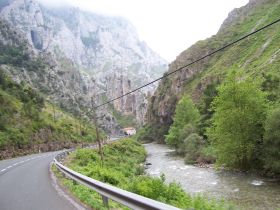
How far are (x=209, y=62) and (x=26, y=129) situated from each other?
330 feet

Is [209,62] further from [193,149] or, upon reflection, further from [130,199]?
[130,199]

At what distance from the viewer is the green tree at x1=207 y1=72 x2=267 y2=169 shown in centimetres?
4441

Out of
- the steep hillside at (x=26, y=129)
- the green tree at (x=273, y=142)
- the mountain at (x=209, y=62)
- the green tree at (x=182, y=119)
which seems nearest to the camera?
the green tree at (x=273, y=142)

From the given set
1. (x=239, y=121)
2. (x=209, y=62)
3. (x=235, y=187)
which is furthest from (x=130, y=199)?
(x=209, y=62)

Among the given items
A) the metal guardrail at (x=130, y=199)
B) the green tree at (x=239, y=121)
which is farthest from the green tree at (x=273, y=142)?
the metal guardrail at (x=130, y=199)

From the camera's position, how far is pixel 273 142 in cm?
3888

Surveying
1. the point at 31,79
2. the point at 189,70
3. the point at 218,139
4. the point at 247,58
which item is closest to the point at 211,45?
the point at 189,70

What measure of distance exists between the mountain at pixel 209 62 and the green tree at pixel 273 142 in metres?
67.2

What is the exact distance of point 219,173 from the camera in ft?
145

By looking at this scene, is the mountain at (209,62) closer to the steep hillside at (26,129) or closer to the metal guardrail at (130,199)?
the steep hillside at (26,129)

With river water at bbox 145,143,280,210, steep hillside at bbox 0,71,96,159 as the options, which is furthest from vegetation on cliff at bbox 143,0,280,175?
steep hillside at bbox 0,71,96,159

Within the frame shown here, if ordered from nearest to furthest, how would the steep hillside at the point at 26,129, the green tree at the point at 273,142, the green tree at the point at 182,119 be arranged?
1. the green tree at the point at 273,142
2. the steep hillside at the point at 26,129
3. the green tree at the point at 182,119

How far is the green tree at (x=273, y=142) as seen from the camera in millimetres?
37569

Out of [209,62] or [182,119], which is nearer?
[182,119]
